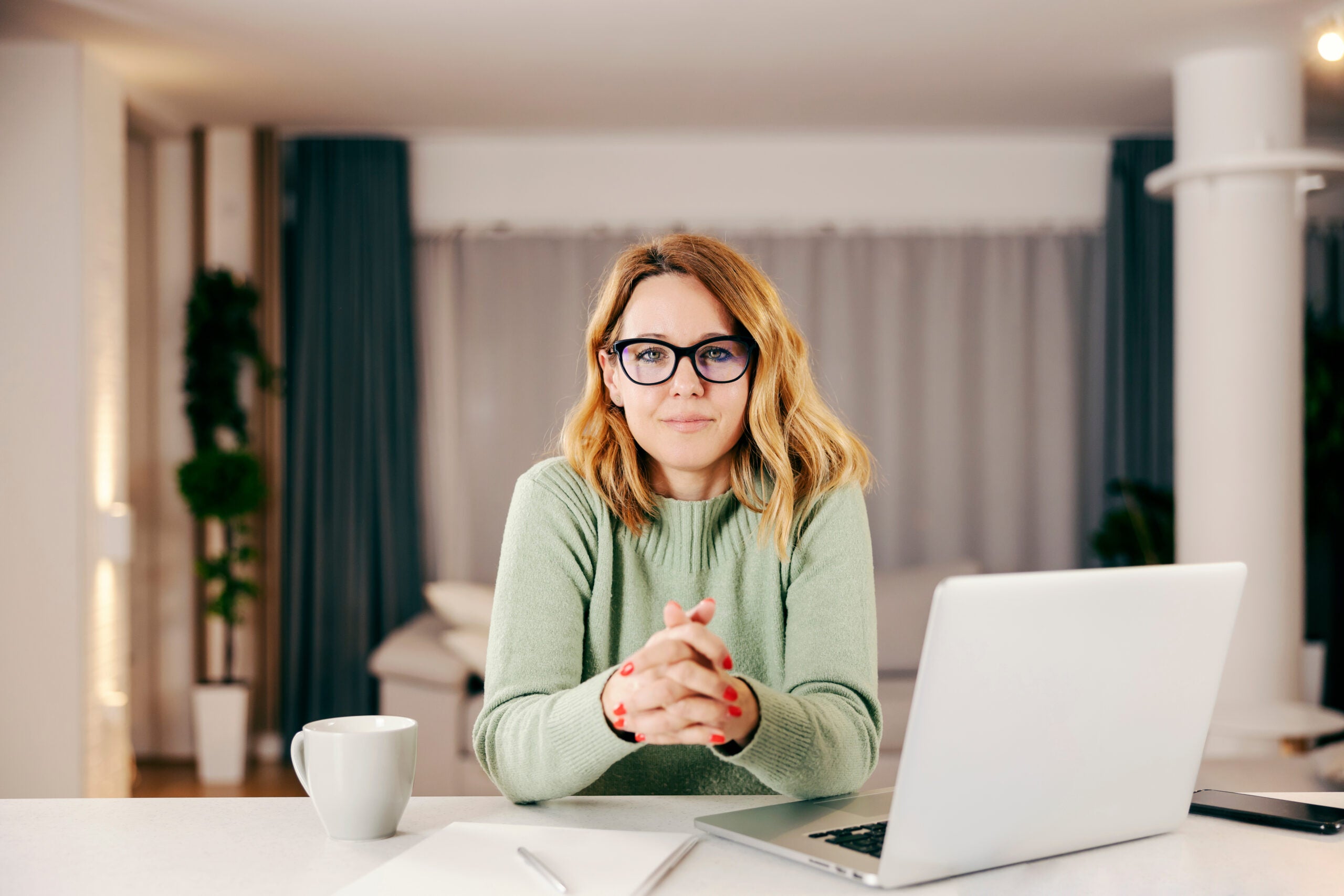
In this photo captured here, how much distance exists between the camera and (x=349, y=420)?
4457 mm

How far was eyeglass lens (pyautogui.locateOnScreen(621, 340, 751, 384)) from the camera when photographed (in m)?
1.27

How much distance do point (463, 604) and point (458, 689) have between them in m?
0.30

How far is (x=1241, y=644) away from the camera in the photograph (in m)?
3.52

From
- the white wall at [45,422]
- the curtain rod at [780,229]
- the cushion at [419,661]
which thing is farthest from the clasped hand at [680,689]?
the curtain rod at [780,229]

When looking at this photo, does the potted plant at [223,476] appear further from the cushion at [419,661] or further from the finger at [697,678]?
the finger at [697,678]

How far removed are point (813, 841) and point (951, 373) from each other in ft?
13.1

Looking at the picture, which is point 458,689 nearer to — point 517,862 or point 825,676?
point 825,676

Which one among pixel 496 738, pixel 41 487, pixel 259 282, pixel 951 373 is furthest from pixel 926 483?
pixel 496 738

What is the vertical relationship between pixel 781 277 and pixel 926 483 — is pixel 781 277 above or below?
above

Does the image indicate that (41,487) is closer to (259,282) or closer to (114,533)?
(114,533)

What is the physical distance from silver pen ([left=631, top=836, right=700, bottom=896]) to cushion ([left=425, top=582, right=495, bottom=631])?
2819 mm

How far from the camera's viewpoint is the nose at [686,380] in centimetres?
126

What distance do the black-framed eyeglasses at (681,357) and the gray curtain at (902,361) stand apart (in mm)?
3356

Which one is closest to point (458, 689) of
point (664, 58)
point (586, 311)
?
point (586, 311)
